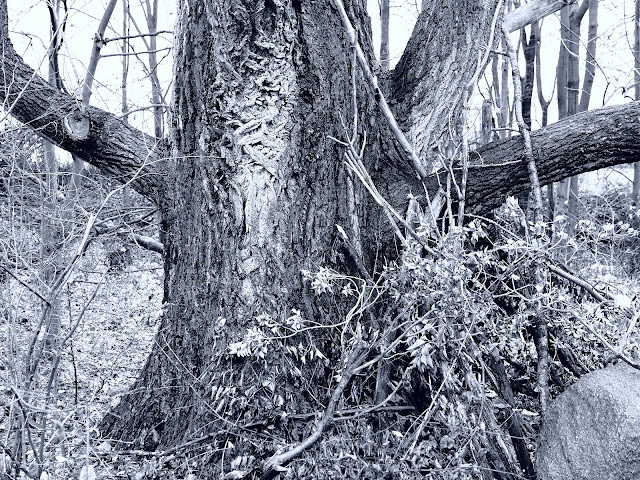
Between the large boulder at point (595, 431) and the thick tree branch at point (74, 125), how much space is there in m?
2.64

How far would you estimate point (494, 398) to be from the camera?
312 centimetres

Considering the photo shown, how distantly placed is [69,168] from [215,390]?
196 inches

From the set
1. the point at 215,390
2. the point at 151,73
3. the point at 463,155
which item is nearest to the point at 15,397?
the point at 215,390

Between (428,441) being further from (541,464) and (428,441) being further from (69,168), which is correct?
(69,168)

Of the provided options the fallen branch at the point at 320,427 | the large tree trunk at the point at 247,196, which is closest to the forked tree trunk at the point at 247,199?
the large tree trunk at the point at 247,196

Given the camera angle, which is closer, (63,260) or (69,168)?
(63,260)

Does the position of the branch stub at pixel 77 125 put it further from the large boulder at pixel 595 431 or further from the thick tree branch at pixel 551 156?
the large boulder at pixel 595 431

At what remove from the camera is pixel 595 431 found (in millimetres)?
2494

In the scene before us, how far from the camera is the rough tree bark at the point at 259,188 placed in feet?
10.2

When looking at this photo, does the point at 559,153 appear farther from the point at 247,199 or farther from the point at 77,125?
the point at 77,125

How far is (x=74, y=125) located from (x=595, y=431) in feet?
11.3

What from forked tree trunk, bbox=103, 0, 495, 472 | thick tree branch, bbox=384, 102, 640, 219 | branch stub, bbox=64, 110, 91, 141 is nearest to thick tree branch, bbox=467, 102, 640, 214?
thick tree branch, bbox=384, 102, 640, 219

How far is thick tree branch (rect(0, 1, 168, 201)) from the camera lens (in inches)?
159

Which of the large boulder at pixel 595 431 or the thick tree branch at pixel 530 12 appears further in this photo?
the thick tree branch at pixel 530 12
